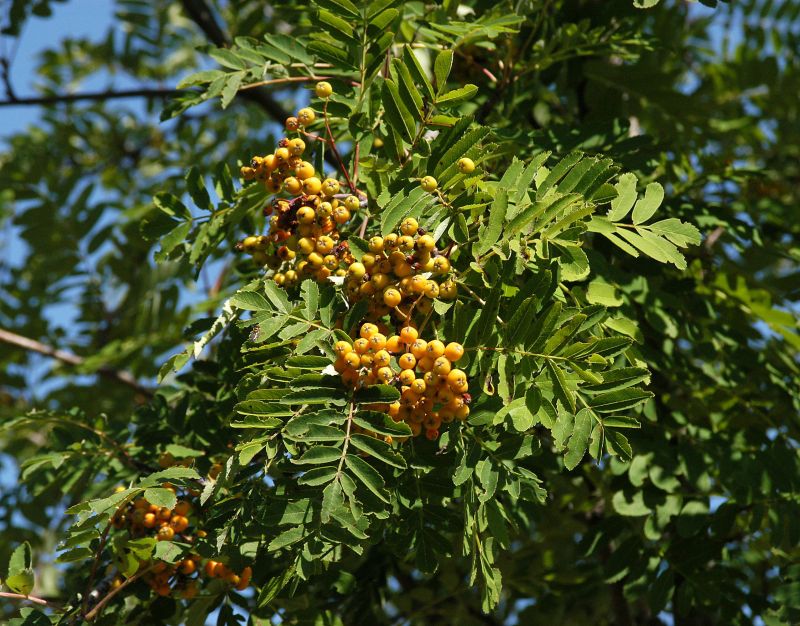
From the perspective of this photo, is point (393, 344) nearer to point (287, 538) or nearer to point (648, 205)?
point (287, 538)

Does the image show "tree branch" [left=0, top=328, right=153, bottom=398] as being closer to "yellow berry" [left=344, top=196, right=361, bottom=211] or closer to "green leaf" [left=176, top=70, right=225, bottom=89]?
"green leaf" [left=176, top=70, right=225, bottom=89]

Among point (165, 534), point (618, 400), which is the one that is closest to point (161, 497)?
point (165, 534)

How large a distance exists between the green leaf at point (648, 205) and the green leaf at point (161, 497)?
1.15 meters

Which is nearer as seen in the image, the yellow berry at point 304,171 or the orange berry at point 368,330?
the orange berry at point 368,330

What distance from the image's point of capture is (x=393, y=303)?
1666mm

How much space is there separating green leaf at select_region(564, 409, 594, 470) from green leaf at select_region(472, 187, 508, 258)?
38cm

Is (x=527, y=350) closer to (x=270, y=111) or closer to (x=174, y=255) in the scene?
(x=174, y=255)

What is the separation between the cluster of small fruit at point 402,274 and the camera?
5.45 ft

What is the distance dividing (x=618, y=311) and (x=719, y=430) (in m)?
0.67

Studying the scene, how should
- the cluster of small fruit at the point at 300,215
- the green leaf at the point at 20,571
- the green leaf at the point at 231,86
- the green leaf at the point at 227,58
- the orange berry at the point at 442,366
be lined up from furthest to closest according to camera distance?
the green leaf at the point at 227,58 → the green leaf at the point at 231,86 → the green leaf at the point at 20,571 → the cluster of small fruit at the point at 300,215 → the orange berry at the point at 442,366

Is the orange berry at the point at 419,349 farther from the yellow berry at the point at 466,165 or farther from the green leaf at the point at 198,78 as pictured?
the green leaf at the point at 198,78

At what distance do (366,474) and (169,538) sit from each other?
0.60 meters

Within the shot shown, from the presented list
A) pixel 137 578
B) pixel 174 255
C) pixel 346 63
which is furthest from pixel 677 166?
pixel 137 578

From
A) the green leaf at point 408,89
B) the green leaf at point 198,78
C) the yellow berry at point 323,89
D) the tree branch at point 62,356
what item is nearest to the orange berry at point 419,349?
the green leaf at point 408,89
